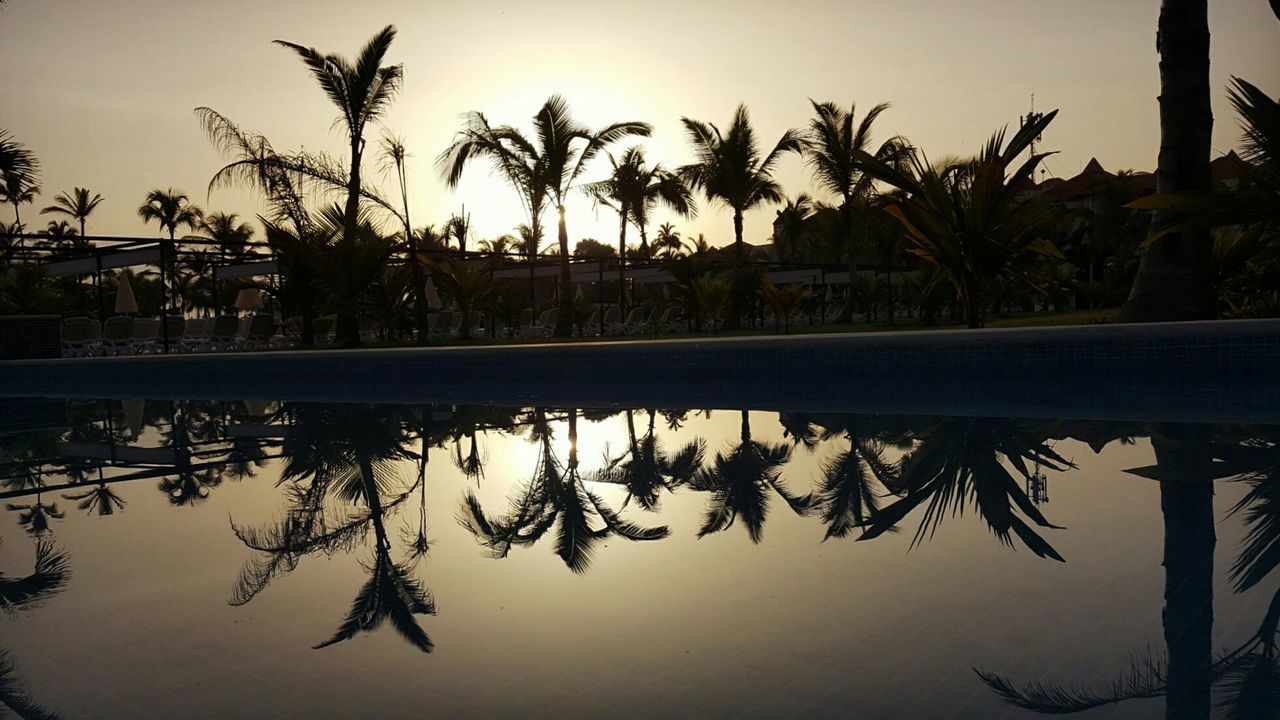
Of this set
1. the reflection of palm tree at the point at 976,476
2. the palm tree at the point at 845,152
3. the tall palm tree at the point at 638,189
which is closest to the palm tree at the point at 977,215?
the reflection of palm tree at the point at 976,476

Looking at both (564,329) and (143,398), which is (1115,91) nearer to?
(564,329)

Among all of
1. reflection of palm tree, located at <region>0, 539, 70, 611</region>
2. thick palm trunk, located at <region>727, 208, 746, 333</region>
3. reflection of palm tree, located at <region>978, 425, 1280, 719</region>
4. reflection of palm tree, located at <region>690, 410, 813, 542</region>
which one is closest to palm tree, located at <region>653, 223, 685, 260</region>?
thick palm trunk, located at <region>727, 208, 746, 333</region>

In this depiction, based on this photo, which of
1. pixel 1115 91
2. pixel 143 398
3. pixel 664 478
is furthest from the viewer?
pixel 1115 91

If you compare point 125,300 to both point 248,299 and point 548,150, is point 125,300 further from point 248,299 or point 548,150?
point 548,150

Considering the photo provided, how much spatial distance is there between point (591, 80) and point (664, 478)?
14.9 metres

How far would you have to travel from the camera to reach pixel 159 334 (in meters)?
18.0

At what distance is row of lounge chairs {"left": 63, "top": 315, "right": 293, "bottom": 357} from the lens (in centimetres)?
1633

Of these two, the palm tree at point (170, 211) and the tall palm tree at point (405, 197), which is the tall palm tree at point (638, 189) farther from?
the palm tree at point (170, 211)

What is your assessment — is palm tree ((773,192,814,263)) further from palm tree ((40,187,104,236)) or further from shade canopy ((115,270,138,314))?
palm tree ((40,187,104,236))

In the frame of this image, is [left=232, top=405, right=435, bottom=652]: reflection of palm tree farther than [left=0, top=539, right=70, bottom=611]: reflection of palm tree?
No

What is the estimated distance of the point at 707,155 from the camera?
782 inches

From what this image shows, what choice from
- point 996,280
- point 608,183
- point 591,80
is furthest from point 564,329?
point 996,280

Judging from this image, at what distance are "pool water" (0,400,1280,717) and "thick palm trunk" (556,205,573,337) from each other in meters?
12.7

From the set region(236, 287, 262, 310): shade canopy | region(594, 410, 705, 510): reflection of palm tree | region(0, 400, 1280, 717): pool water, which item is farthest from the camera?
region(236, 287, 262, 310): shade canopy
